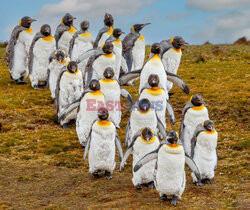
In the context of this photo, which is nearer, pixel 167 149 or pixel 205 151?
pixel 167 149

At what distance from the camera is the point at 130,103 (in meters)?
8.34

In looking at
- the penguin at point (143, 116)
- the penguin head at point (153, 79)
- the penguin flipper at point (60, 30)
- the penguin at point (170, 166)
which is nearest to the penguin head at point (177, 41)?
the penguin head at point (153, 79)

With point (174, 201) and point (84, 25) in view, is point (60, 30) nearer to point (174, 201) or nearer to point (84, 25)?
point (84, 25)

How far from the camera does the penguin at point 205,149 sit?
5.58 metres

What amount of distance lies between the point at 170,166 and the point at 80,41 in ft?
25.3

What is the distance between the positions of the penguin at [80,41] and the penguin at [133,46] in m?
1.18

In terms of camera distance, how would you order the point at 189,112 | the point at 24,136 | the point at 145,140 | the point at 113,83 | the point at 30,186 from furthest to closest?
1. the point at 24,136
2. the point at 113,83
3. the point at 189,112
4. the point at 30,186
5. the point at 145,140

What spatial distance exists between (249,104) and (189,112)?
364cm

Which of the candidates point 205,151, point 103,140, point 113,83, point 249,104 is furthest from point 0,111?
point 249,104

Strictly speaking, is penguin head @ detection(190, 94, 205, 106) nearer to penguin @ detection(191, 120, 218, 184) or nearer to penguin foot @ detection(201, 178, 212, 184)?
penguin @ detection(191, 120, 218, 184)

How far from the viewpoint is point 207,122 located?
18.3ft

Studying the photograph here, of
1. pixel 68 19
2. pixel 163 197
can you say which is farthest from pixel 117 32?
pixel 163 197

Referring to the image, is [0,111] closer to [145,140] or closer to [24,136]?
[24,136]

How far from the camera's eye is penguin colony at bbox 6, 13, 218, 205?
16.6 feet
